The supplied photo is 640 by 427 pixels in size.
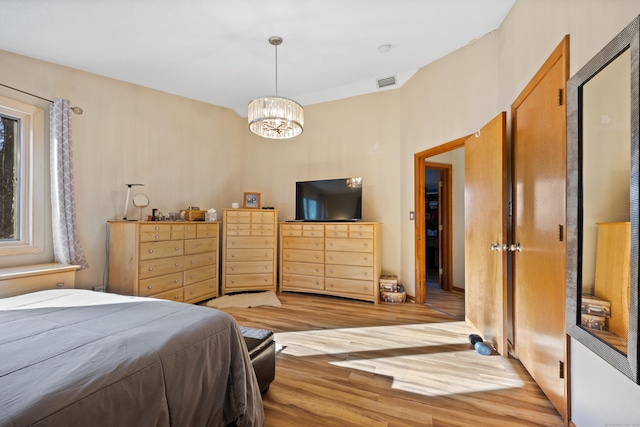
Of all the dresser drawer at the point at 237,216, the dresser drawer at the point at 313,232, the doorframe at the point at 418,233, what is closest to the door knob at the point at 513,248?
the doorframe at the point at 418,233

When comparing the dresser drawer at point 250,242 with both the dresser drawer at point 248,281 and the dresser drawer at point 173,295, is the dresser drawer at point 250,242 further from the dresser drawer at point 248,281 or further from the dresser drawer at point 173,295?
the dresser drawer at point 173,295

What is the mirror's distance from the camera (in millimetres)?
970

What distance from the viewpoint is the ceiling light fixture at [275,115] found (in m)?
2.50

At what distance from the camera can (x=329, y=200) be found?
398cm

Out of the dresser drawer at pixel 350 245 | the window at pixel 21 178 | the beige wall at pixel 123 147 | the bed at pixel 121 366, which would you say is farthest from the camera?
the dresser drawer at pixel 350 245

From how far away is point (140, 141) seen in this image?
357cm

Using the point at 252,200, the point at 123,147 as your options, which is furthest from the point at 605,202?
the point at 123,147

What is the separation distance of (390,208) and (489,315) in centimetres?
187

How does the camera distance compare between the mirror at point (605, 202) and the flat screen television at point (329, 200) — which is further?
the flat screen television at point (329, 200)

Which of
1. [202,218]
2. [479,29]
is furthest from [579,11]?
[202,218]

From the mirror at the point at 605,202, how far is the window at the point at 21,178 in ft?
14.2

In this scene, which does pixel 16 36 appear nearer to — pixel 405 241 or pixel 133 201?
pixel 133 201

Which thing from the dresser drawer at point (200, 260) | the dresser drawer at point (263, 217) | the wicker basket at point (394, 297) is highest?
the dresser drawer at point (263, 217)

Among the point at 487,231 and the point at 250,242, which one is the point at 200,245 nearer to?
the point at 250,242
